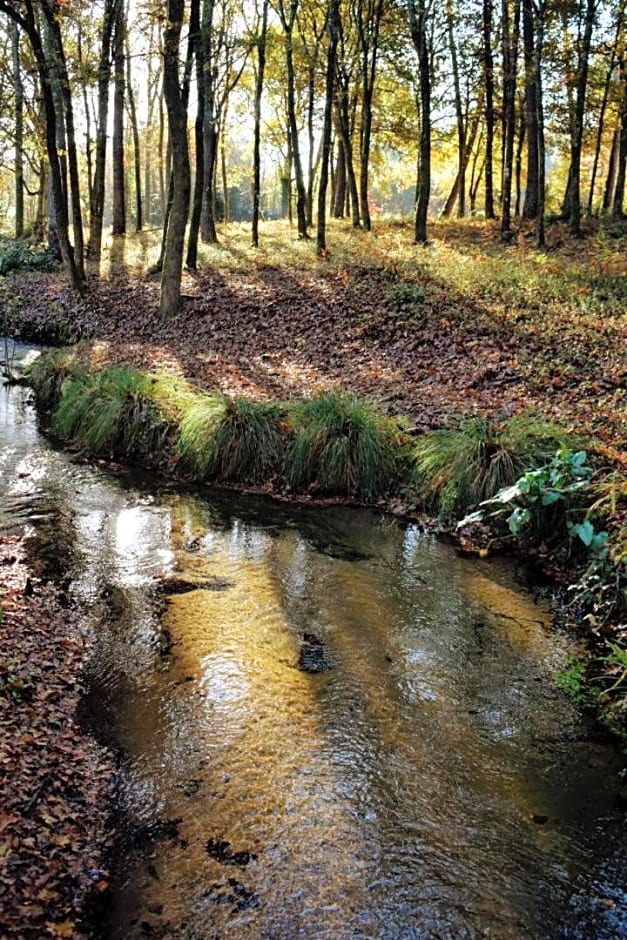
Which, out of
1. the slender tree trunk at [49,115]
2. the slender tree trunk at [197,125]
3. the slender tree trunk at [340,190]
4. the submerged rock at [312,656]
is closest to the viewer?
the submerged rock at [312,656]

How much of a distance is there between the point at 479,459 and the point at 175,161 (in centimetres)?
1027

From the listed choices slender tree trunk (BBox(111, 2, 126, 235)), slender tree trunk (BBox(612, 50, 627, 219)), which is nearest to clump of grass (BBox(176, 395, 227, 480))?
slender tree trunk (BBox(111, 2, 126, 235))

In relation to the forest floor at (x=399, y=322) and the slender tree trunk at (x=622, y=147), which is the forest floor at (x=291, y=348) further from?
the slender tree trunk at (x=622, y=147)

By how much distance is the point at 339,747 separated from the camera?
136 inches

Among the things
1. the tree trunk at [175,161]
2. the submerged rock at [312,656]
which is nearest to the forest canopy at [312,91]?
the tree trunk at [175,161]

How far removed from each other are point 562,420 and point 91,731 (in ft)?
18.6

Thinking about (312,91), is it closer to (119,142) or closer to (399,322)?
(119,142)

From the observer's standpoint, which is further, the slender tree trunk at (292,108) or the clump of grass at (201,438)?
the slender tree trunk at (292,108)

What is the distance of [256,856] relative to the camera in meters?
2.79

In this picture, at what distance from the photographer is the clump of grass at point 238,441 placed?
305 inches

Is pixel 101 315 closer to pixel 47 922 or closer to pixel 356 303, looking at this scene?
pixel 356 303

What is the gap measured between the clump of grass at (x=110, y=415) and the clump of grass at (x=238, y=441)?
104cm

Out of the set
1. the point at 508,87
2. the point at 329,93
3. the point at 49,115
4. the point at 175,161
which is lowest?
the point at 175,161

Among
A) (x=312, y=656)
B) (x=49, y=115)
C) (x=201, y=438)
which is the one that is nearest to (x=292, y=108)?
(x=49, y=115)
